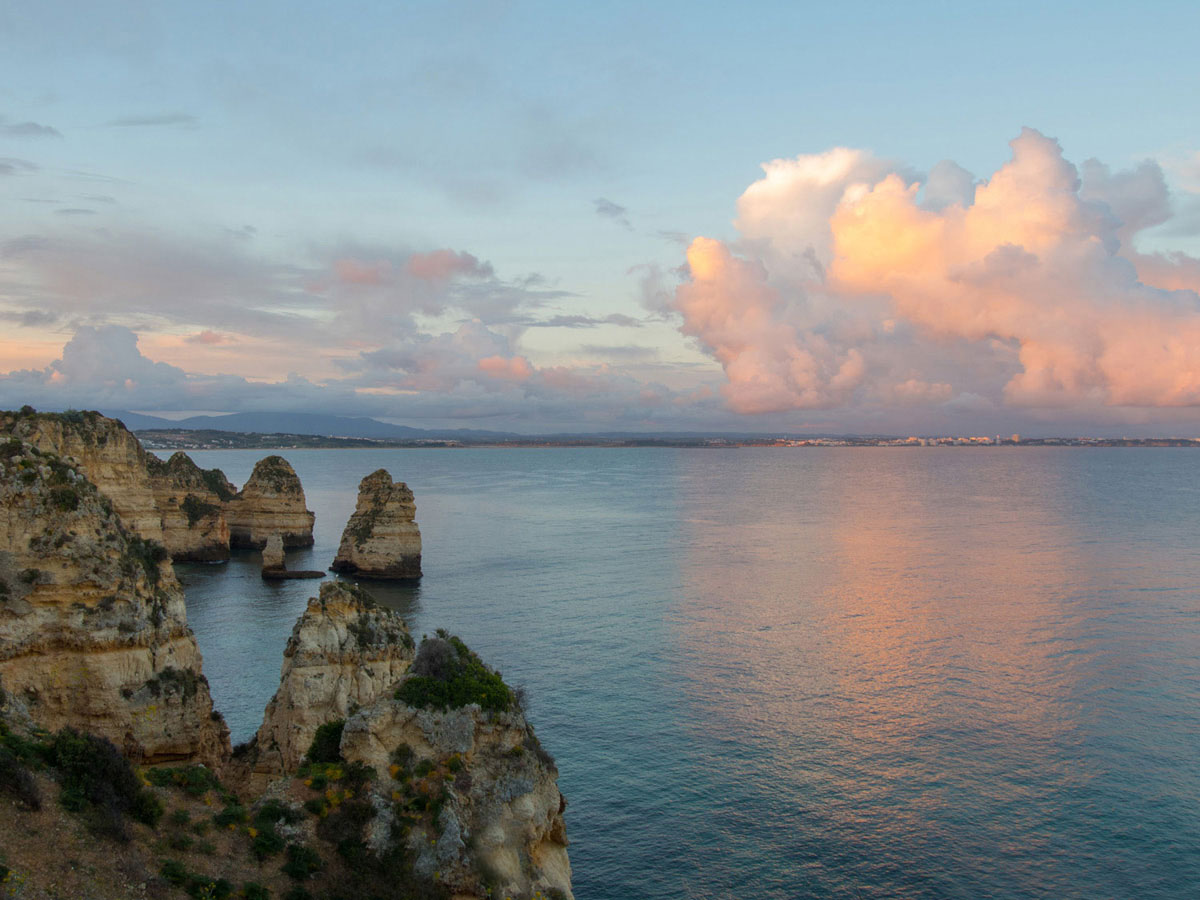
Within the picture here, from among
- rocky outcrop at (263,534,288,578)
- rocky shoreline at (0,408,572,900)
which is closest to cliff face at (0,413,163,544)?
rocky outcrop at (263,534,288,578)

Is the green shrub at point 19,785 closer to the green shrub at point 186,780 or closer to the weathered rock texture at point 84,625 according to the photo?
the green shrub at point 186,780

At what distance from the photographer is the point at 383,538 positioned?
80.6 metres

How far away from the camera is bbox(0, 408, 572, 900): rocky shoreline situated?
17.8m

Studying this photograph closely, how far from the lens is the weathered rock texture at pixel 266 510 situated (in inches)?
3792

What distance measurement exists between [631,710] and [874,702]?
42.4ft

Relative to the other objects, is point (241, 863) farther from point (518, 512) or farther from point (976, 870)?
point (518, 512)

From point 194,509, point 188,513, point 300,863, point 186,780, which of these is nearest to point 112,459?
point 188,513

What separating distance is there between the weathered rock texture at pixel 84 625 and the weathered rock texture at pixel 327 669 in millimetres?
2378

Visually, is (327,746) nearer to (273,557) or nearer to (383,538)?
(383,538)

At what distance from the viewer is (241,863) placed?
60.4 ft

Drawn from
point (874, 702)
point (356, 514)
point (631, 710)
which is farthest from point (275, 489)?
point (874, 702)

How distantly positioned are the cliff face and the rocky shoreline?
27.7m

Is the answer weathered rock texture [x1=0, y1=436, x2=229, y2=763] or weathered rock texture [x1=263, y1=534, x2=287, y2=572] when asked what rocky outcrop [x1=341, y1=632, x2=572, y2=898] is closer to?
weathered rock texture [x1=0, y1=436, x2=229, y2=763]

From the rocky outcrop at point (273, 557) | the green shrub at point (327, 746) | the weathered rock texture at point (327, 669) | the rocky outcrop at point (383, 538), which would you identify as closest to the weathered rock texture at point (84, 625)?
the weathered rock texture at point (327, 669)
